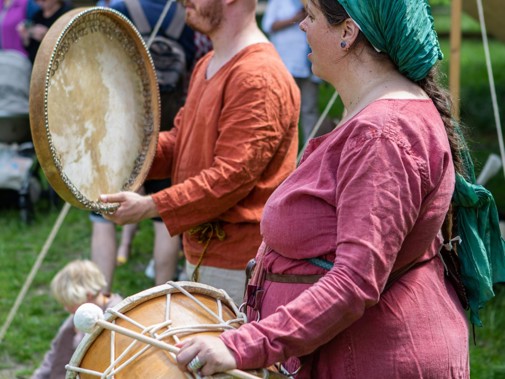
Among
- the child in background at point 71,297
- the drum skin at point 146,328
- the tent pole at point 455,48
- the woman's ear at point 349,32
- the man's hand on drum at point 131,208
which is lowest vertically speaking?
the child in background at point 71,297

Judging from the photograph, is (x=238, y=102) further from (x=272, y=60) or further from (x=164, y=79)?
(x=164, y=79)

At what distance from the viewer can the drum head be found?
2559mm

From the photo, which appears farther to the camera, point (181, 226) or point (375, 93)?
point (181, 226)

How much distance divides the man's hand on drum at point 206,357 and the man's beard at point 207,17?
1571mm

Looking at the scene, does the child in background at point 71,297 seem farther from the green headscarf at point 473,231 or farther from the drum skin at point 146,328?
the green headscarf at point 473,231

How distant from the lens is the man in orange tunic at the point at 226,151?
2.97 m

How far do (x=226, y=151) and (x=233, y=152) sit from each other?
31 millimetres

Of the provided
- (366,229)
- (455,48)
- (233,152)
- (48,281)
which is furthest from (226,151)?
(48,281)

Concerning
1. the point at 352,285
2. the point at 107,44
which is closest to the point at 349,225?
the point at 352,285

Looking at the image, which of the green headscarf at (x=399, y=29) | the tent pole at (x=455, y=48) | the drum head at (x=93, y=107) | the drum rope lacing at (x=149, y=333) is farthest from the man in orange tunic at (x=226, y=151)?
the tent pole at (x=455, y=48)

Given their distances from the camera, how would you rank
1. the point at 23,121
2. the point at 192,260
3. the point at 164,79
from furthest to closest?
the point at 23,121 → the point at 164,79 → the point at 192,260

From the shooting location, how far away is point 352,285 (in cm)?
181

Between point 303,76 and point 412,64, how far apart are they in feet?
17.9

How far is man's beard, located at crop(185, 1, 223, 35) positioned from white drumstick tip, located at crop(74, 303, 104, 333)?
57.5 inches
